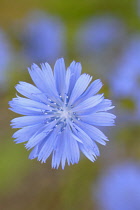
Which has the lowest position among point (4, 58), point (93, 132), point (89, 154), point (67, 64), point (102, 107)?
point (89, 154)

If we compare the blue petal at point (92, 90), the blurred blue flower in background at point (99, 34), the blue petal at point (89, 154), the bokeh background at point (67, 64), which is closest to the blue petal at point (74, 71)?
the blue petal at point (92, 90)

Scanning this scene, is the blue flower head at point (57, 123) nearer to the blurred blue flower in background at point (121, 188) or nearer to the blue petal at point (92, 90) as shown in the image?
the blue petal at point (92, 90)

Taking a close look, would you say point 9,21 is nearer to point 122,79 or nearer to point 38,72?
point 122,79

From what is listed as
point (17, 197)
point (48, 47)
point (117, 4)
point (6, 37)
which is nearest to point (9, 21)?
point (6, 37)

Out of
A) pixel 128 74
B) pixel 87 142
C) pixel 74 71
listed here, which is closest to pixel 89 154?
pixel 87 142

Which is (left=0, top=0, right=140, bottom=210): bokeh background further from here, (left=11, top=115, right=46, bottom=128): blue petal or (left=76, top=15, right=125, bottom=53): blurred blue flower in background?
(left=11, top=115, right=46, bottom=128): blue petal

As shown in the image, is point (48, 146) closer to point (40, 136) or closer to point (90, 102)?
point (40, 136)

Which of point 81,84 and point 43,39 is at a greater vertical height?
point 43,39
